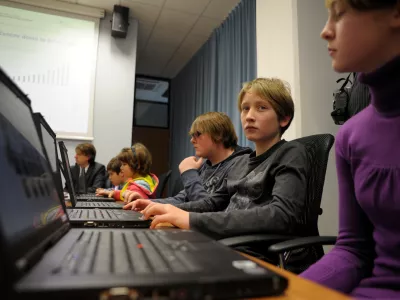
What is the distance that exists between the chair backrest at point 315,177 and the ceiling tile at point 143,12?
3.06 meters

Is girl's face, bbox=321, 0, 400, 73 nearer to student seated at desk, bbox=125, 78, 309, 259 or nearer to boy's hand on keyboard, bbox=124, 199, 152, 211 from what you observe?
student seated at desk, bbox=125, 78, 309, 259

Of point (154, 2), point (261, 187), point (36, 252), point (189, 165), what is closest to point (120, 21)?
point (154, 2)

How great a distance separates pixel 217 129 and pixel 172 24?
8.26 feet

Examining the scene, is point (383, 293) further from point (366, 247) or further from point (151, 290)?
point (151, 290)

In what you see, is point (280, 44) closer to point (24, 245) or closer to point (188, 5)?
point (188, 5)

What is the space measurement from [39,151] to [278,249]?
0.54 metres

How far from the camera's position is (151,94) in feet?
18.6

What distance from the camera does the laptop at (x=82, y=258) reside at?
279 mm

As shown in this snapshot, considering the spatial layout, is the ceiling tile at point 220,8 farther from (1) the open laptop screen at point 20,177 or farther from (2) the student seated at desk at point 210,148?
(1) the open laptop screen at point 20,177

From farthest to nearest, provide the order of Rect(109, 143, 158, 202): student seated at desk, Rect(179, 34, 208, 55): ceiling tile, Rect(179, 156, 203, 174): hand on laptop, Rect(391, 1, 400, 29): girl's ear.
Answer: Rect(179, 34, 208, 55): ceiling tile
Rect(109, 143, 158, 202): student seated at desk
Rect(179, 156, 203, 174): hand on laptop
Rect(391, 1, 400, 29): girl's ear

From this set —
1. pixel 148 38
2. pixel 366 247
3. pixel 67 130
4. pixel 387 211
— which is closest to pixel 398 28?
pixel 387 211

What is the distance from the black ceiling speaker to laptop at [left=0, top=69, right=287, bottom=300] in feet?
10.3

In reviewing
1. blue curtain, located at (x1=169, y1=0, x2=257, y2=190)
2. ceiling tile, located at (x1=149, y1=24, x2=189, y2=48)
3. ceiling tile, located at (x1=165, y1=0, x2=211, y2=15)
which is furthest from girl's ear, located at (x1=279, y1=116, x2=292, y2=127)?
ceiling tile, located at (x1=149, y1=24, x2=189, y2=48)

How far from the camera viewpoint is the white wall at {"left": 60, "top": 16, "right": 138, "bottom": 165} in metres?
3.49
